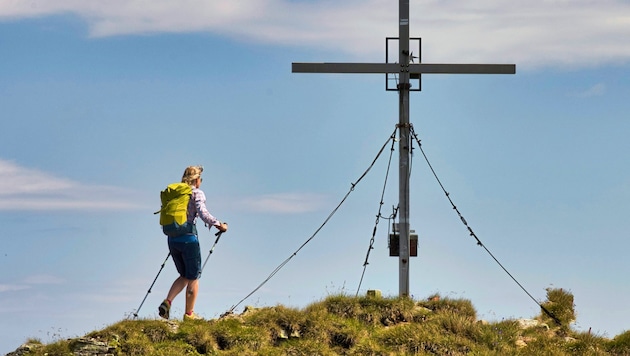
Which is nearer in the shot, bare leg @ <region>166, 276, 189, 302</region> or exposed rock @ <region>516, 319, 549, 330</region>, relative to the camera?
bare leg @ <region>166, 276, 189, 302</region>

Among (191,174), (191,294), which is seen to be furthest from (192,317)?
(191,174)

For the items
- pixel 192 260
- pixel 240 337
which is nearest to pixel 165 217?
pixel 192 260

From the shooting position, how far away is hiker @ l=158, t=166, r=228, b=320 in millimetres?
20844

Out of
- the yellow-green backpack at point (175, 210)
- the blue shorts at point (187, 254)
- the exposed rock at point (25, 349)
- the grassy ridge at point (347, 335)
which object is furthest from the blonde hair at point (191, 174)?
the exposed rock at point (25, 349)

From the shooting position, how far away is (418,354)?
20312mm

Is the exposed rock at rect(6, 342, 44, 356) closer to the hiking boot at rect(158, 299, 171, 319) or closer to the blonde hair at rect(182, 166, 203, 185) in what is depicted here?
the hiking boot at rect(158, 299, 171, 319)

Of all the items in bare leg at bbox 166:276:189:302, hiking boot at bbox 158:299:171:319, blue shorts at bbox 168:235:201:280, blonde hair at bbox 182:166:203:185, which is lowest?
hiking boot at bbox 158:299:171:319

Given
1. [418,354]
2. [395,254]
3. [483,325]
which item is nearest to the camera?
[418,354]

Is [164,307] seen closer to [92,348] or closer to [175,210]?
[92,348]

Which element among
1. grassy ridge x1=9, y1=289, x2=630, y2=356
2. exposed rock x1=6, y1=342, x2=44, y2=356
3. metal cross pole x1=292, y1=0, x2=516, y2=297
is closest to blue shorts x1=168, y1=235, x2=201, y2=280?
grassy ridge x1=9, y1=289, x2=630, y2=356

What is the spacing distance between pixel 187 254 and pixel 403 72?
7.70 meters

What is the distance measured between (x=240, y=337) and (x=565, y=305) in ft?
29.7

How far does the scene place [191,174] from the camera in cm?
2117

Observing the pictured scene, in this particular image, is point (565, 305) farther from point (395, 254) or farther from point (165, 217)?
point (165, 217)
